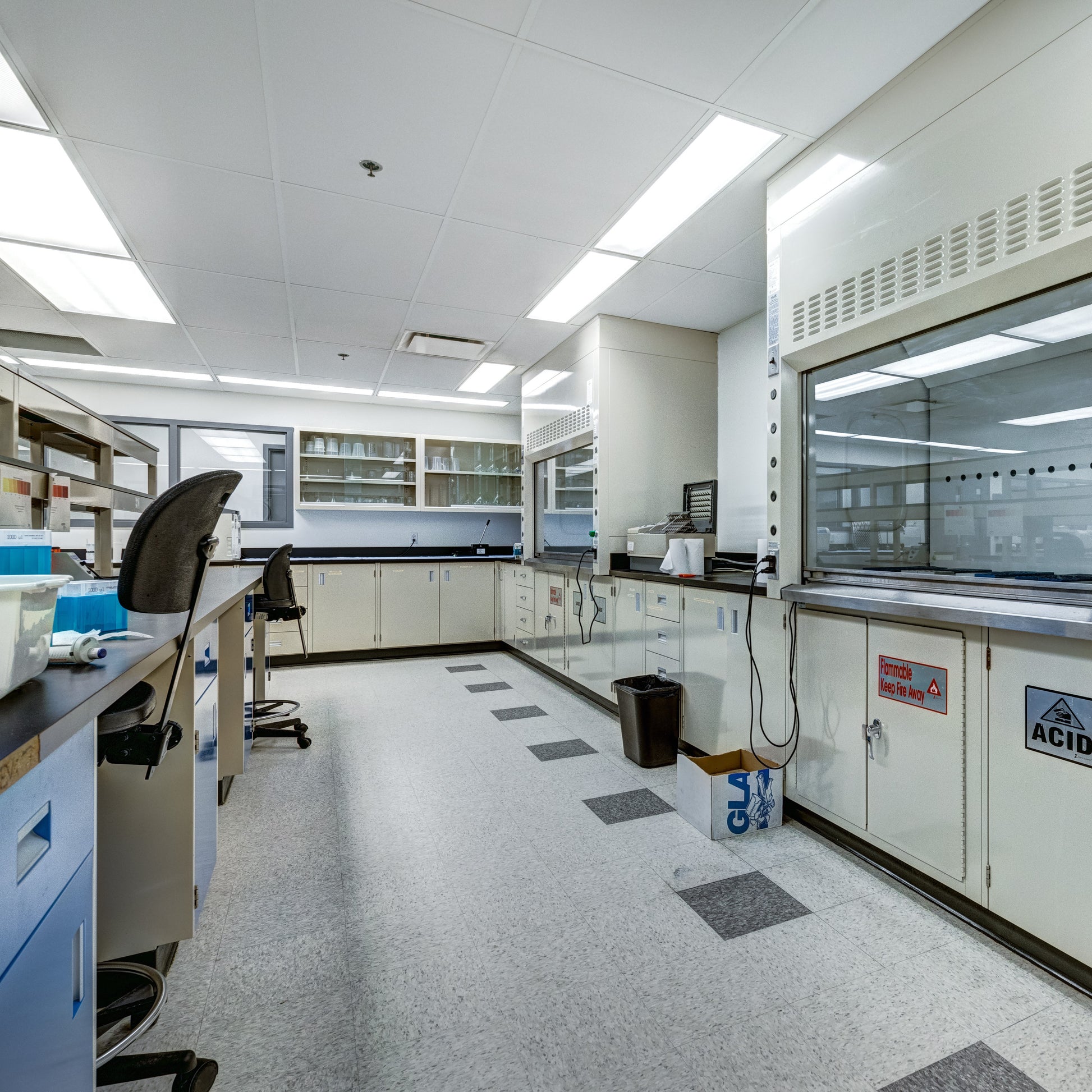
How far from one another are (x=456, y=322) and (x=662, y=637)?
8.32ft

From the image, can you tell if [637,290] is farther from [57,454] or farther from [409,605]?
[409,605]

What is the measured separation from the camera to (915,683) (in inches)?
71.6

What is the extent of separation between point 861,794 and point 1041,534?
3.24 feet

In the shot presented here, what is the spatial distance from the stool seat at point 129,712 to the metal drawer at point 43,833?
0.59ft

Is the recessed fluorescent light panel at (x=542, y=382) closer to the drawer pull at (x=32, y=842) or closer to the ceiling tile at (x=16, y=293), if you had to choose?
the ceiling tile at (x=16, y=293)

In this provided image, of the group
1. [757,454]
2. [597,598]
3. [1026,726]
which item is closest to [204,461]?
[597,598]

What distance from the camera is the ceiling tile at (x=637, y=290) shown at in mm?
3281

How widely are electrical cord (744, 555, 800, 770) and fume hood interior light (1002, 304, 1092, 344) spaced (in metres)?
1.05

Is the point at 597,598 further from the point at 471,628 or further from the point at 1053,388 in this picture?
the point at 1053,388

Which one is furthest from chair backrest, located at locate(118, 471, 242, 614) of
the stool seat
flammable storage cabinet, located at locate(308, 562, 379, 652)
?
flammable storage cabinet, located at locate(308, 562, 379, 652)

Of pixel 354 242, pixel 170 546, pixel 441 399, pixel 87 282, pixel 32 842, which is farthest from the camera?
pixel 441 399

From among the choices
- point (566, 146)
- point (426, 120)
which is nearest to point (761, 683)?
point (566, 146)

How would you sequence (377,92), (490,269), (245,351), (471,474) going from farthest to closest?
(471,474)
(245,351)
(490,269)
(377,92)

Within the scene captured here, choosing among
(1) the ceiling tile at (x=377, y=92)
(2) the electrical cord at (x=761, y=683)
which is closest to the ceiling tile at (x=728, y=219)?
(1) the ceiling tile at (x=377, y=92)
